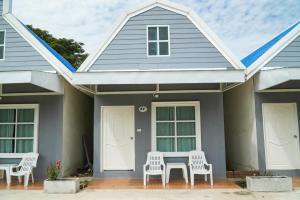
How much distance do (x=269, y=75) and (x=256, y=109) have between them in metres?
1.34

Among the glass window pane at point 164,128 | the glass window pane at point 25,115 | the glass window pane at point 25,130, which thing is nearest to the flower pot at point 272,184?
the glass window pane at point 164,128

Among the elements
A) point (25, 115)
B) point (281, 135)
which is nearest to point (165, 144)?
point (281, 135)

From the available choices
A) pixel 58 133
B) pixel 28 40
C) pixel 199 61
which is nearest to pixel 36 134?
pixel 58 133

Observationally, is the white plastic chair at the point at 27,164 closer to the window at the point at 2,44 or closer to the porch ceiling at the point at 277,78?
the window at the point at 2,44

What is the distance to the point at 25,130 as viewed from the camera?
29.3ft

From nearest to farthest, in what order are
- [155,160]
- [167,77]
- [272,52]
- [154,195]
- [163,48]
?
[154,195], [167,77], [155,160], [272,52], [163,48]

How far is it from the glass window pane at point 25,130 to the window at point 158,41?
14.6 ft

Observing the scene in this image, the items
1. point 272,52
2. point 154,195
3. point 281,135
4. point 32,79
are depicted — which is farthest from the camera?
point 281,135

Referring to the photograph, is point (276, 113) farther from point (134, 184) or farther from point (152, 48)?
point (134, 184)

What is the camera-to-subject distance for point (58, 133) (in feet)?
28.6

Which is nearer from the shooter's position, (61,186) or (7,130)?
(61,186)

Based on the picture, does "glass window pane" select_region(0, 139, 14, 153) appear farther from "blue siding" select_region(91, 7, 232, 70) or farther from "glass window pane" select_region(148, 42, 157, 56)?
"glass window pane" select_region(148, 42, 157, 56)

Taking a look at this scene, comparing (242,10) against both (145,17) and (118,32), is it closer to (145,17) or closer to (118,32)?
(145,17)

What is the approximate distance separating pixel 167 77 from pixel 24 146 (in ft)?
16.6
